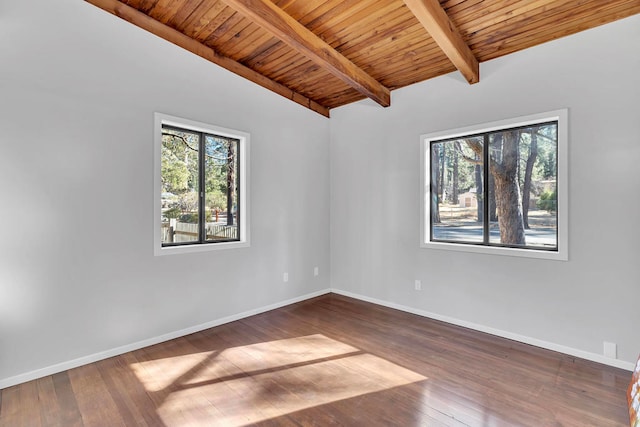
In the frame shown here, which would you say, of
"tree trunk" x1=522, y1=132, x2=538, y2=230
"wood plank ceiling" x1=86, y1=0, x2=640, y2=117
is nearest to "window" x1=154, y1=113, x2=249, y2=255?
"wood plank ceiling" x1=86, y1=0, x2=640, y2=117

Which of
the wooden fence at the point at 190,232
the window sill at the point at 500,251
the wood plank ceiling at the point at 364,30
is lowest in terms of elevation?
the window sill at the point at 500,251

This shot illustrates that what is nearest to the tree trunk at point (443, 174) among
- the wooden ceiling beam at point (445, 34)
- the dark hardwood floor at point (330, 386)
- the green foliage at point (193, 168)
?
the wooden ceiling beam at point (445, 34)

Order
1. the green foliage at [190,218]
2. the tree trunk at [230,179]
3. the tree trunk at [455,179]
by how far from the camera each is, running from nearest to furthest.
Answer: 1. the green foliage at [190,218]
2. the tree trunk at [455,179]
3. the tree trunk at [230,179]

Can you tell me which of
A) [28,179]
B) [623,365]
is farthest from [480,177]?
[28,179]

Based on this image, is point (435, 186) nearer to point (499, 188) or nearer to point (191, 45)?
point (499, 188)

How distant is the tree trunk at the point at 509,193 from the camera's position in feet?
10.7

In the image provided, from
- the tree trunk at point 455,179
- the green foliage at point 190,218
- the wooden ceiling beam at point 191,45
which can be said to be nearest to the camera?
the wooden ceiling beam at point 191,45

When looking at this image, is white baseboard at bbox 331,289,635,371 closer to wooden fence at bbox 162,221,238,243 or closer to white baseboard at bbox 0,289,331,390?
white baseboard at bbox 0,289,331,390

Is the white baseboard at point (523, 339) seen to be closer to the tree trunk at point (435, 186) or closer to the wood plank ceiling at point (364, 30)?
the tree trunk at point (435, 186)

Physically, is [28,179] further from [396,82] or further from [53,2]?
[396,82]

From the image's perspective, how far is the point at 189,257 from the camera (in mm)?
3404

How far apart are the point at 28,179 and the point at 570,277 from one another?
4.72 m

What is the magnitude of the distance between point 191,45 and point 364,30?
188cm

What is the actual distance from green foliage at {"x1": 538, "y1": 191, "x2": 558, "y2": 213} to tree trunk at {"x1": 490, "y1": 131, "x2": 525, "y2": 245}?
186 millimetres
